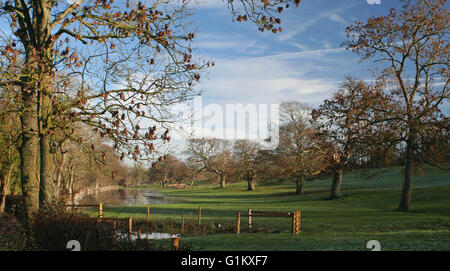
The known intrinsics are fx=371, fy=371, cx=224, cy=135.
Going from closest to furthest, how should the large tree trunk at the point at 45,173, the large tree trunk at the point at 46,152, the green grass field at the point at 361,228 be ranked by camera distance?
the large tree trunk at the point at 46,152
the large tree trunk at the point at 45,173
the green grass field at the point at 361,228

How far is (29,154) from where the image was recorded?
12.3 m

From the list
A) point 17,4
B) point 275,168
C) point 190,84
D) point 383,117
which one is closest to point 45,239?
point 190,84

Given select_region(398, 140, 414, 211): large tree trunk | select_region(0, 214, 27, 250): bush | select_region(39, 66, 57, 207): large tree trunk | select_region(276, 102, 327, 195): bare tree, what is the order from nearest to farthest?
select_region(0, 214, 27, 250): bush → select_region(39, 66, 57, 207): large tree trunk → select_region(398, 140, 414, 211): large tree trunk → select_region(276, 102, 327, 195): bare tree

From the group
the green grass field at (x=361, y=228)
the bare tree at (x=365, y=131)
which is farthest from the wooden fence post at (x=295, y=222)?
the bare tree at (x=365, y=131)

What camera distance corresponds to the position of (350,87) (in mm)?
39000

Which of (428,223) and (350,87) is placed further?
(350,87)

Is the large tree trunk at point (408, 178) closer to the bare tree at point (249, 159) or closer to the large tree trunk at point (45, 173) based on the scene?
the large tree trunk at point (45, 173)

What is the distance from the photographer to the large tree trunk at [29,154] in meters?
12.1

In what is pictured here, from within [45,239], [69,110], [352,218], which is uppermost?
[69,110]

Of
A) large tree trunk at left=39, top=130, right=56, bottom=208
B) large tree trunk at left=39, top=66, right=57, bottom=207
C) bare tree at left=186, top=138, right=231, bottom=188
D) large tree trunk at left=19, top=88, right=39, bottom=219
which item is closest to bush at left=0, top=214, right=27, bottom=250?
large tree trunk at left=19, top=88, right=39, bottom=219

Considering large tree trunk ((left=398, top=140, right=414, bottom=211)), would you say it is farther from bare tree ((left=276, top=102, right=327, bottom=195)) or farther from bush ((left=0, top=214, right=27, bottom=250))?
bush ((left=0, top=214, right=27, bottom=250))

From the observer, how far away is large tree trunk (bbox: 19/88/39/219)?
477 inches

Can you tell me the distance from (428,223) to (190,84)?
673 inches
